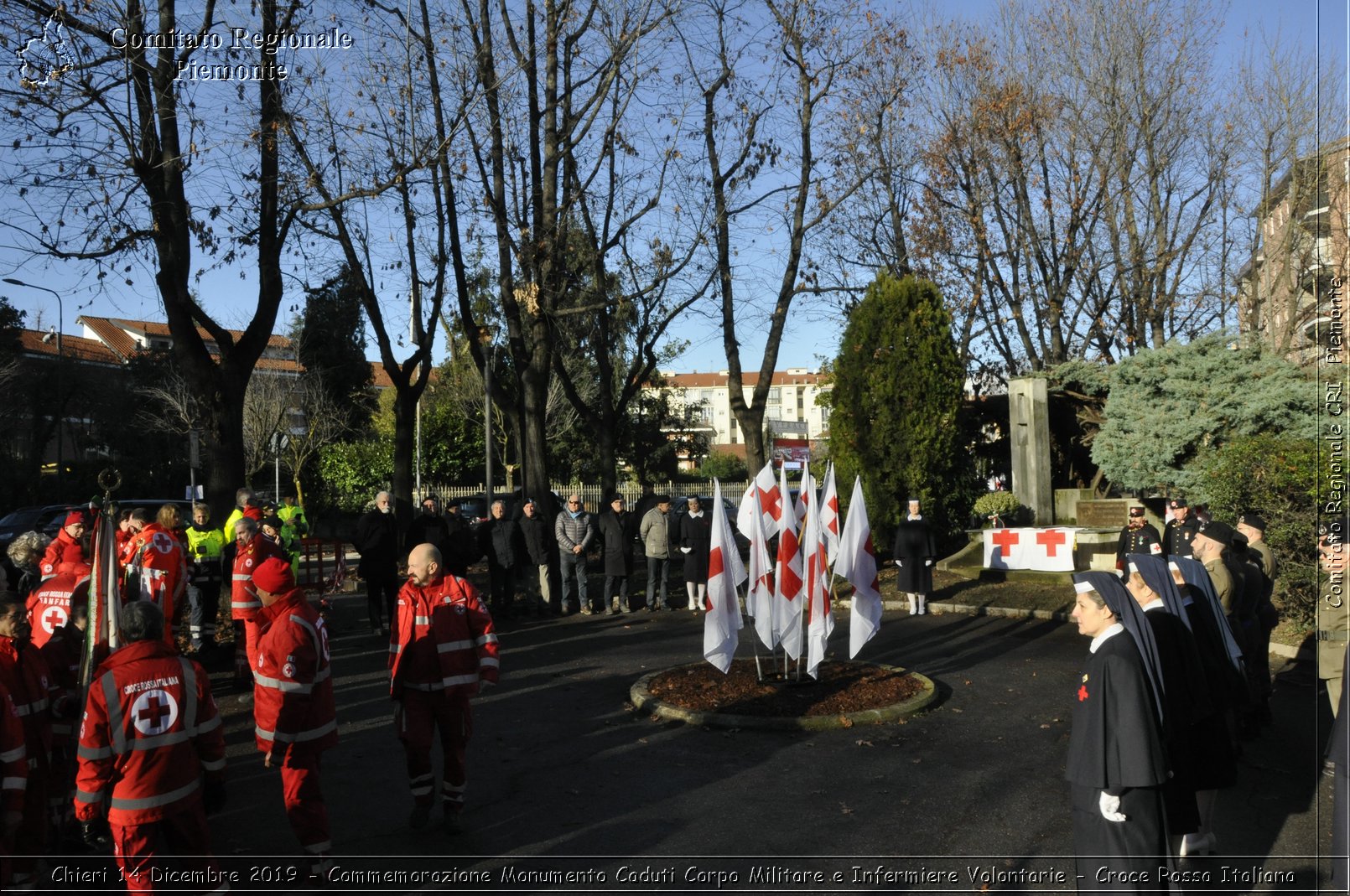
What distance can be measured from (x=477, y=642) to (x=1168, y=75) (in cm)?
2338

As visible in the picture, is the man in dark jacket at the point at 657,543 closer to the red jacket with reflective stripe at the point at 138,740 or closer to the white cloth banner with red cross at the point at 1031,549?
the white cloth banner with red cross at the point at 1031,549

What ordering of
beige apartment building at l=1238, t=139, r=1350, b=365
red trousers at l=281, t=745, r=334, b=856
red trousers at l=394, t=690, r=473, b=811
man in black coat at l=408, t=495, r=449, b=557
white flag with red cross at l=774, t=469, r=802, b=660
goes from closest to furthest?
red trousers at l=281, t=745, r=334, b=856
red trousers at l=394, t=690, r=473, b=811
white flag with red cross at l=774, t=469, r=802, b=660
man in black coat at l=408, t=495, r=449, b=557
beige apartment building at l=1238, t=139, r=1350, b=365

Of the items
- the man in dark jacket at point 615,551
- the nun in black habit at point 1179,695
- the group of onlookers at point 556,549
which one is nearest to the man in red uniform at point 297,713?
the nun in black habit at point 1179,695

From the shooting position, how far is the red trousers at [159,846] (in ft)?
14.8

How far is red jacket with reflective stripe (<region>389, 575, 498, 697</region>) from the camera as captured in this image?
246 inches

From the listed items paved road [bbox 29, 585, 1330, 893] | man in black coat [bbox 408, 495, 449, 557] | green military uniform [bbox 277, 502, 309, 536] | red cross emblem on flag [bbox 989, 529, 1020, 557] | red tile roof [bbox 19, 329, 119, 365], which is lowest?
paved road [bbox 29, 585, 1330, 893]

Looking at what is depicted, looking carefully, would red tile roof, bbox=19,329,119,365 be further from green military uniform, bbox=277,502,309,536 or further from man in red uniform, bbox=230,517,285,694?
man in red uniform, bbox=230,517,285,694

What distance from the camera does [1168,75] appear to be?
23.5m

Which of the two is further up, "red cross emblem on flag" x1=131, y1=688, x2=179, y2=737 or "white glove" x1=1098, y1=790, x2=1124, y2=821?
"red cross emblem on flag" x1=131, y1=688, x2=179, y2=737

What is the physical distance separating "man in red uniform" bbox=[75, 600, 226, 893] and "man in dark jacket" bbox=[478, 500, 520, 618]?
10.8 meters

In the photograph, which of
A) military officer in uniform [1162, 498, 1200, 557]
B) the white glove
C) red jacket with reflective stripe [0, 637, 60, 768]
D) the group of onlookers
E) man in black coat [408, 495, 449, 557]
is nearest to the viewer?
the white glove

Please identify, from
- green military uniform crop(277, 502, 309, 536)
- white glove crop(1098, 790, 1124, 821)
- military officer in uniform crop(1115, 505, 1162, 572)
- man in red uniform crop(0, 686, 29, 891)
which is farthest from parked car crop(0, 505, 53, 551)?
white glove crop(1098, 790, 1124, 821)

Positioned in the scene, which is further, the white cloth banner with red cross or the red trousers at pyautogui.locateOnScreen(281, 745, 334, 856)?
the white cloth banner with red cross

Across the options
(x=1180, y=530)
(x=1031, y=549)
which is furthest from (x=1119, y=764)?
(x=1031, y=549)
